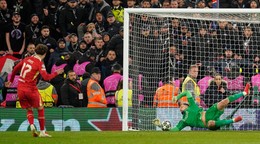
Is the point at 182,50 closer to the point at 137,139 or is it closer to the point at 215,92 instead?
the point at 215,92

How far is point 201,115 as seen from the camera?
73.6 feet

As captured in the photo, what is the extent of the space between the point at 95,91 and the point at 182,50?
2586 mm

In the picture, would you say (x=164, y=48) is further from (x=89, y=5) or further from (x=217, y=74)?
(x=89, y=5)

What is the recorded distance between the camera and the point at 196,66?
23828mm

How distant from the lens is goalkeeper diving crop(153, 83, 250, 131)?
22172 mm

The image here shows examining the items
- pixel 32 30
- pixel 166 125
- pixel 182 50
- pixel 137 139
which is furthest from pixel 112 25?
pixel 137 139

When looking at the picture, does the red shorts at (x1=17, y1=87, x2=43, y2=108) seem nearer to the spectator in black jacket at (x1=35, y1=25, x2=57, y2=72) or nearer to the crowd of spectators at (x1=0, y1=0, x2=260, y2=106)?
the crowd of spectators at (x1=0, y1=0, x2=260, y2=106)

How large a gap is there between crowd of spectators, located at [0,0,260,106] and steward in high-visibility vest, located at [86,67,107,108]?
0.96ft

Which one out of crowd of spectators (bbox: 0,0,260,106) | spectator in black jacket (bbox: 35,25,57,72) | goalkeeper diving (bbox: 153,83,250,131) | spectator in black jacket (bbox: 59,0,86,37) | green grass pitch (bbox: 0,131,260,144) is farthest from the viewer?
spectator in black jacket (bbox: 59,0,86,37)

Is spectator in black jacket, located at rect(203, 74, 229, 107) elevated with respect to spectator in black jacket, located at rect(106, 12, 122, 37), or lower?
lower

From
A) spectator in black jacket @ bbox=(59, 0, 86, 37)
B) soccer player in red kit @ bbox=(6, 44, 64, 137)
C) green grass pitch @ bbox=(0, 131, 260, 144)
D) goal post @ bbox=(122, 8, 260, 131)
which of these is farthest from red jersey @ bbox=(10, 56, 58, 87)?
spectator in black jacket @ bbox=(59, 0, 86, 37)

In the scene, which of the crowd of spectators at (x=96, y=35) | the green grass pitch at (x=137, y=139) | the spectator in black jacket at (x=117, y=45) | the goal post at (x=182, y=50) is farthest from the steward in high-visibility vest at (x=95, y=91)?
the green grass pitch at (x=137, y=139)

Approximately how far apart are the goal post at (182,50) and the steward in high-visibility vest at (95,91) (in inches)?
34.3

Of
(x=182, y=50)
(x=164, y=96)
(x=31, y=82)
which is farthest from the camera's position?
(x=182, y=50)
